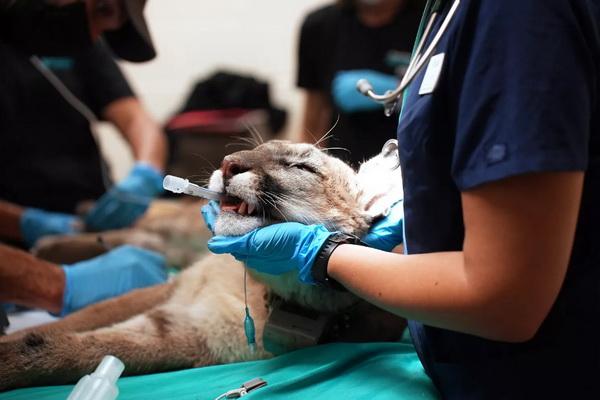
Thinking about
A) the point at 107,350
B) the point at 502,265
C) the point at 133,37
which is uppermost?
the point at 133,37

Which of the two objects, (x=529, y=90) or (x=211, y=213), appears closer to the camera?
(x=529, y=90)

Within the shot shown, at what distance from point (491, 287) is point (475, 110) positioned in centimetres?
29

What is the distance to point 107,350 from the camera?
1606 mm

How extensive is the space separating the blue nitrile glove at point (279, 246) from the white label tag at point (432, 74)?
0.41 metres

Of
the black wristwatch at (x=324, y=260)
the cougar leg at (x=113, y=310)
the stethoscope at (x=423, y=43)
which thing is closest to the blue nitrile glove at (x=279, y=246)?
the black wristwatch at (x=324, y=260)

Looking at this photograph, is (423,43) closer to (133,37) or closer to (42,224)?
(133,37)

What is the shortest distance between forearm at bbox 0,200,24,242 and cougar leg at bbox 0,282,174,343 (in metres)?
1.13

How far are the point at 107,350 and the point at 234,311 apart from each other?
371 millimetres

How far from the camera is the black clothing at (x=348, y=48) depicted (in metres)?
3.12

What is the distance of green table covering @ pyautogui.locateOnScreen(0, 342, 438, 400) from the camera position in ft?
4.46

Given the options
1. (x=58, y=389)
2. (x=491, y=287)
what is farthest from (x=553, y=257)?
(x=58, y=389)

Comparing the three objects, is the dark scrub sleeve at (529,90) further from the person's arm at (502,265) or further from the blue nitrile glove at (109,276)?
the blue nitrile glove at (109,276)

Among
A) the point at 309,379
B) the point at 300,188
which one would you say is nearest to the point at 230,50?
the point at 300,188

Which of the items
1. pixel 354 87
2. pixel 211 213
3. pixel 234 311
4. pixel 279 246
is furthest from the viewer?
pixel 354 87
